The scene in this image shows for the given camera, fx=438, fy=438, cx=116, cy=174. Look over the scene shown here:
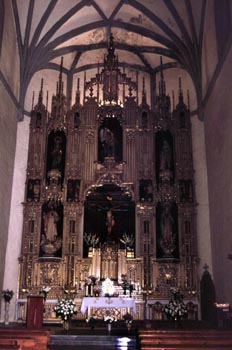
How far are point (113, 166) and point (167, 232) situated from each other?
4031 millimetres

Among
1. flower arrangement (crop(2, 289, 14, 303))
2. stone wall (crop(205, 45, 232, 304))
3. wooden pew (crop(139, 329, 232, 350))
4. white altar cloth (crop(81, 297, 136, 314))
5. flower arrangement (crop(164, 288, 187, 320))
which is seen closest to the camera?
wooden pew (crop(139, 329, 232, 350))

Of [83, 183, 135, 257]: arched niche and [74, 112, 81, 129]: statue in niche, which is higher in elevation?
[74, 112, 81, 129]: statue in niche

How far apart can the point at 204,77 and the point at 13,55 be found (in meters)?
8.93

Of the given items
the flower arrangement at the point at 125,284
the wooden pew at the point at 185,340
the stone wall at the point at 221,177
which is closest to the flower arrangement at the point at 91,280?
the flower arrangement at the point at 125,284

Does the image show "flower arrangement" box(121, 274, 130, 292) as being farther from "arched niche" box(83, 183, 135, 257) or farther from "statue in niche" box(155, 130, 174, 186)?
"statue in niche" box(155, 130, 174, 186)

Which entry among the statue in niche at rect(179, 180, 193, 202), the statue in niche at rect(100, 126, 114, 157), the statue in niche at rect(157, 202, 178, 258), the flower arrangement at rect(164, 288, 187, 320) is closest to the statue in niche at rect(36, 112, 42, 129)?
the statue in niche at rect(100, 126, 114, 157)

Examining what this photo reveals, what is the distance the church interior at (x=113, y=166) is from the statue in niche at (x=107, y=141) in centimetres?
7

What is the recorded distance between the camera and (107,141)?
70.2 feet

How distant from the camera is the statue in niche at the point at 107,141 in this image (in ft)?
69.7

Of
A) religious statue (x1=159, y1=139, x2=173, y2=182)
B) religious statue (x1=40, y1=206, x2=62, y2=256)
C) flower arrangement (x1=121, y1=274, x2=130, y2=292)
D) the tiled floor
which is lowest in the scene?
the tiled floor

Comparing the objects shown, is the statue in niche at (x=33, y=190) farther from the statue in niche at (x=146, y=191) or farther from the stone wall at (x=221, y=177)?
the stone wall at (x=221, y=177)

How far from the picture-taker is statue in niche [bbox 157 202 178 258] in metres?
19.7

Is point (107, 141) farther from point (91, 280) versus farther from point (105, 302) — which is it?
point (105, 302)

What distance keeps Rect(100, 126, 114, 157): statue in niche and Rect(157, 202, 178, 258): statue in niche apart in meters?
3.65
